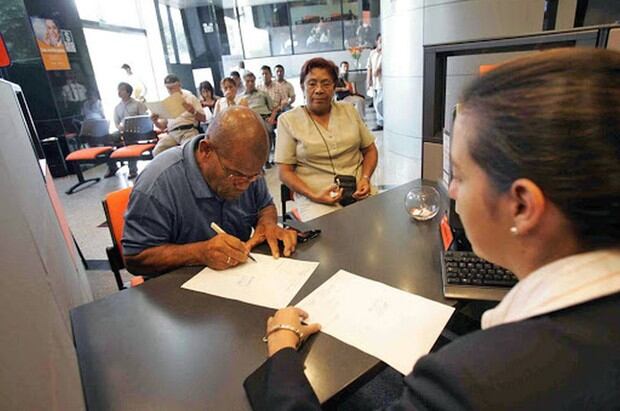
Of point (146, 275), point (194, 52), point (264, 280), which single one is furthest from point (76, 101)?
point (264, 280)

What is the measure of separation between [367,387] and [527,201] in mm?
1294

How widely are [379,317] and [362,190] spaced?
1154 millimetres

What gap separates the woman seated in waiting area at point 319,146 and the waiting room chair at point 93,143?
368 cm

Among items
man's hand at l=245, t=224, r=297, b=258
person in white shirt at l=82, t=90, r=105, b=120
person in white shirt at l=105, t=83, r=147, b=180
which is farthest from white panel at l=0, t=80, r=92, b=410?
person in white shirt at l=82, t=90, r=105, b=120

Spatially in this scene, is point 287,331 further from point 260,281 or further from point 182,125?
point 182,125

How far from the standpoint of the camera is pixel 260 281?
102 cm

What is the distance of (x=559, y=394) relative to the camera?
376 mm

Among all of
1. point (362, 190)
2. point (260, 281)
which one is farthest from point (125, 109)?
point (260, 281)

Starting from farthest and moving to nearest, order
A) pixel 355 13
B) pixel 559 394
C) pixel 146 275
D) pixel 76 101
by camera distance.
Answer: pixel 355 13 < pixel 76 101 < pixel 146 275 < pixel 559 394

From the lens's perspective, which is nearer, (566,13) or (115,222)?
(115,222)

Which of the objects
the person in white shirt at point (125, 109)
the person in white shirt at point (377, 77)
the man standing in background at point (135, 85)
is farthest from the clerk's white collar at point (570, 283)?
the man standing in background at point (135, 85)

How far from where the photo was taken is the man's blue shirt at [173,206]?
1157 millimetres

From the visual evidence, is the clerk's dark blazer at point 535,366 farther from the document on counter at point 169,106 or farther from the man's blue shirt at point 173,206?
the document on counter at point 169,106

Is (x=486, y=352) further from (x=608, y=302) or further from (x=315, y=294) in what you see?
(x=315, y=294)
